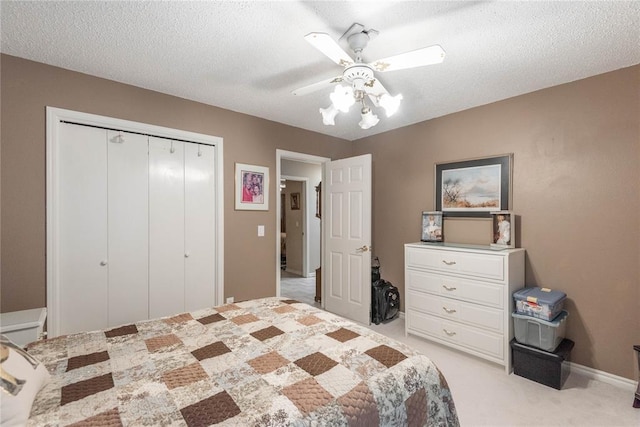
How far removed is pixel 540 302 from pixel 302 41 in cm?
260

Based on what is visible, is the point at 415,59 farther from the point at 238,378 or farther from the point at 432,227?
the point at 432,227

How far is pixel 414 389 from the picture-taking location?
47.3 inches

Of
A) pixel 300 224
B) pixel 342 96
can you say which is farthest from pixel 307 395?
pixel 300 224

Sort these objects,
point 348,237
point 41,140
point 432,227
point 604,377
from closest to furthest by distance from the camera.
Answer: point 41,140 → point 604,377 → point 432,227 → point 348,237

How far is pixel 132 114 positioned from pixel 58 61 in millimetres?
551

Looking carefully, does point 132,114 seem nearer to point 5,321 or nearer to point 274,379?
point 5,321

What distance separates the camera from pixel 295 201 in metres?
6.47

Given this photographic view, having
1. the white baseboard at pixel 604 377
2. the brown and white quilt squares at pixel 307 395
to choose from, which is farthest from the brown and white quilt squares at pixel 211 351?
the white baseboard at pixel 604 377

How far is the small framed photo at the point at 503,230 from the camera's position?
2594mm

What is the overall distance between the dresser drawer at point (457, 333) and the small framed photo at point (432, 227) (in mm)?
830

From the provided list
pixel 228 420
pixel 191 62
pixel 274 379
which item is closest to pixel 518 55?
pixel 191 62

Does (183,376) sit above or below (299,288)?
above

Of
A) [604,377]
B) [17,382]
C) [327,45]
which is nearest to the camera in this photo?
[17,382]

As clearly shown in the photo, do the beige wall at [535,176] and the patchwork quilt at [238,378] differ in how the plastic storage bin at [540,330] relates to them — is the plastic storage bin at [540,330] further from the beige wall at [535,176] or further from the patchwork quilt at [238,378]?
the patchwork quilt at [238,378]
